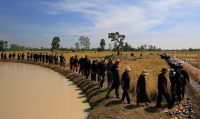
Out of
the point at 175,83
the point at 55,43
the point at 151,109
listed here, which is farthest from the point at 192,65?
the point at 55,43

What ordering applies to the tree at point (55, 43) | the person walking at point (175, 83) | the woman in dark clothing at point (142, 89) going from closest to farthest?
the woman in dark clothing at point (142, 89) → the person walking at point (175, 83) → the tree at point (55, 43)

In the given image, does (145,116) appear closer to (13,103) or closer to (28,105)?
(28,105)

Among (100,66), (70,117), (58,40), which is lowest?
(70,117)

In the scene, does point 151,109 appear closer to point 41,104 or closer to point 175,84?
point 175,84

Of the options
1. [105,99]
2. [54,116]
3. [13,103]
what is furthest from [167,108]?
[13,103]

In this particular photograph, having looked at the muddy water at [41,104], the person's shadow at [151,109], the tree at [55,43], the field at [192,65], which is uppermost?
the tree at [55,43]

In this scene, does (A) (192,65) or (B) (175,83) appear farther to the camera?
(A) (192,65)

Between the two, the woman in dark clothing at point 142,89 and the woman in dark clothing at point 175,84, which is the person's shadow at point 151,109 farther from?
the woman in dark clothing at point 175,84

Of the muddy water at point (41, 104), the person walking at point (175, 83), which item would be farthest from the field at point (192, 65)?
the muddy water at point (41, 104)

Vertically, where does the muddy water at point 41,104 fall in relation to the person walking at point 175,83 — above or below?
below

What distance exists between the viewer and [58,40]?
89188mm

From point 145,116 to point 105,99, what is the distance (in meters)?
2.22

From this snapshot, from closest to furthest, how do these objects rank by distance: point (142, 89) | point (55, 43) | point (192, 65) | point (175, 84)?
point (142, 89) < point (175, 84) < point (192, 65) < point (55, 43)

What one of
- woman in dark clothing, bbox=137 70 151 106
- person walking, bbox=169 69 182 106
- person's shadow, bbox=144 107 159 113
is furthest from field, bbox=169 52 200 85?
woman in dark clothing, bbox=137 70 151 106
